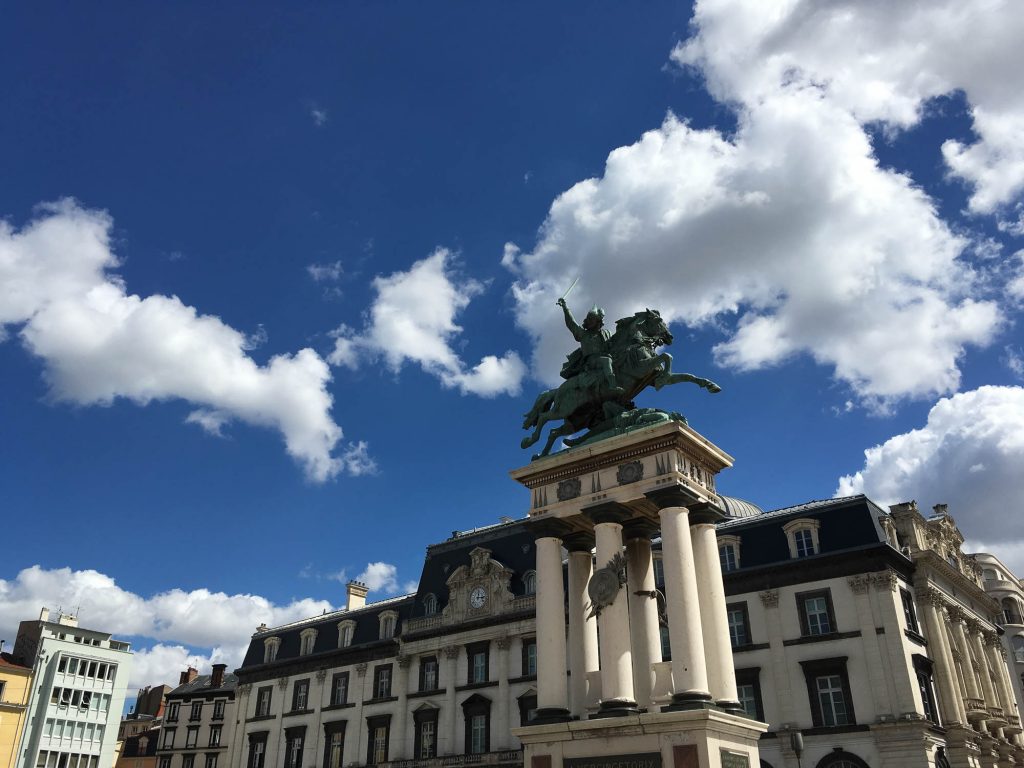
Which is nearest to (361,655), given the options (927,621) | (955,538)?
(927,621)

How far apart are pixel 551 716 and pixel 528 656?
107 ft

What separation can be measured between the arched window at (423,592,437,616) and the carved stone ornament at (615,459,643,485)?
3891cm

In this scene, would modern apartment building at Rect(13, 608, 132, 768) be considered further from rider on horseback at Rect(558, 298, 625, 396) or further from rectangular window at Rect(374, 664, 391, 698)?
rider on horseback at Rect(558, 298, 625, 396)

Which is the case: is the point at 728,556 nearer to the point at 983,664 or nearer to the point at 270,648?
the point at 983,664

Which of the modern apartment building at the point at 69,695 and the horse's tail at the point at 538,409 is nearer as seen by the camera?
the horse's tail at the point at 538,409

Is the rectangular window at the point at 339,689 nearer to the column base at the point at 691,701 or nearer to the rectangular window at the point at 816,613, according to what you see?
the rectangular window at the point at 816,613

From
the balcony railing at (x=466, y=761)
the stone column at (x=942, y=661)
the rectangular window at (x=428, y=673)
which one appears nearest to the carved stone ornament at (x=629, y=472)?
the stone column at (x=942, y=661)

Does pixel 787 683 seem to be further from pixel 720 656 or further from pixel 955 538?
pixel 720 656

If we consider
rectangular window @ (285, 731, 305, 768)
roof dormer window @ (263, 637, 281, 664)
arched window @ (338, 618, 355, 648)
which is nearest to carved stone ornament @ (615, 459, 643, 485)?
arched window @ (338, 618, 355, 648)

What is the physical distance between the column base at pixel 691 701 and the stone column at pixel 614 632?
41.6 inches

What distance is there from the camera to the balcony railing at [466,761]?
48.4 metres

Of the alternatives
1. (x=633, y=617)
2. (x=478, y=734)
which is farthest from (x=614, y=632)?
(x=478, y=734)

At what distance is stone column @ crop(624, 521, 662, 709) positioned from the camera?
822 inches

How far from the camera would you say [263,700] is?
63.9 m
